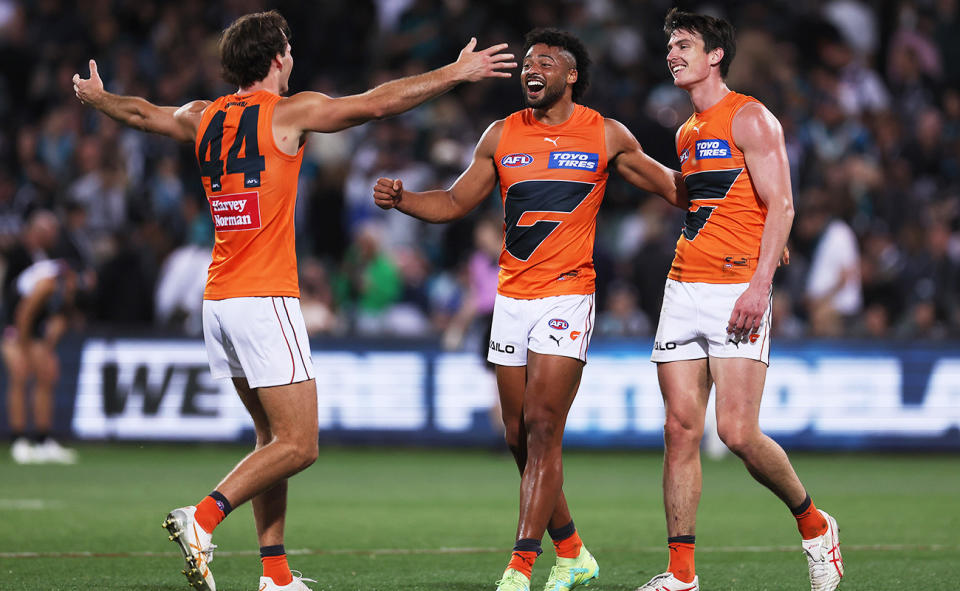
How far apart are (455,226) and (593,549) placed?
908 centimetres

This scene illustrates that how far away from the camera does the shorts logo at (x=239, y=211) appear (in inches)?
265

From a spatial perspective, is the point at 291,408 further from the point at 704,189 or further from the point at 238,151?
the point at 704,189

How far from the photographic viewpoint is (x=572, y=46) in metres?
7.37

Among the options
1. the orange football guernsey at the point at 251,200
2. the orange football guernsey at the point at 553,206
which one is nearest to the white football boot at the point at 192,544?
the orange football guernsey at the point at 251,200

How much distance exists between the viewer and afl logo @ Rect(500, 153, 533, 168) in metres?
7.26

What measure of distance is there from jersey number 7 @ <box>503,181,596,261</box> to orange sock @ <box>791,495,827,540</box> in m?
1.94

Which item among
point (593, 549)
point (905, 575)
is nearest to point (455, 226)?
point (593, 549)

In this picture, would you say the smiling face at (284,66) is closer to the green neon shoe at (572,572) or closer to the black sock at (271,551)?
the black sock at (271,551)

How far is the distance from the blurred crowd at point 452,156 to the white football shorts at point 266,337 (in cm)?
762

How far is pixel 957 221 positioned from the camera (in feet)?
55.8

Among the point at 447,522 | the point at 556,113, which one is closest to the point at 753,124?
the point at 556,113

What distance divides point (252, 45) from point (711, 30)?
7.91 feet

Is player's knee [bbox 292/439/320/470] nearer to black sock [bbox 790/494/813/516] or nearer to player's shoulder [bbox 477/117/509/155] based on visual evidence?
player's shoulder [bbox 477/117/509/155]

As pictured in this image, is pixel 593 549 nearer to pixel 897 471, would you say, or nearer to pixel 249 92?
pixel 249 92
